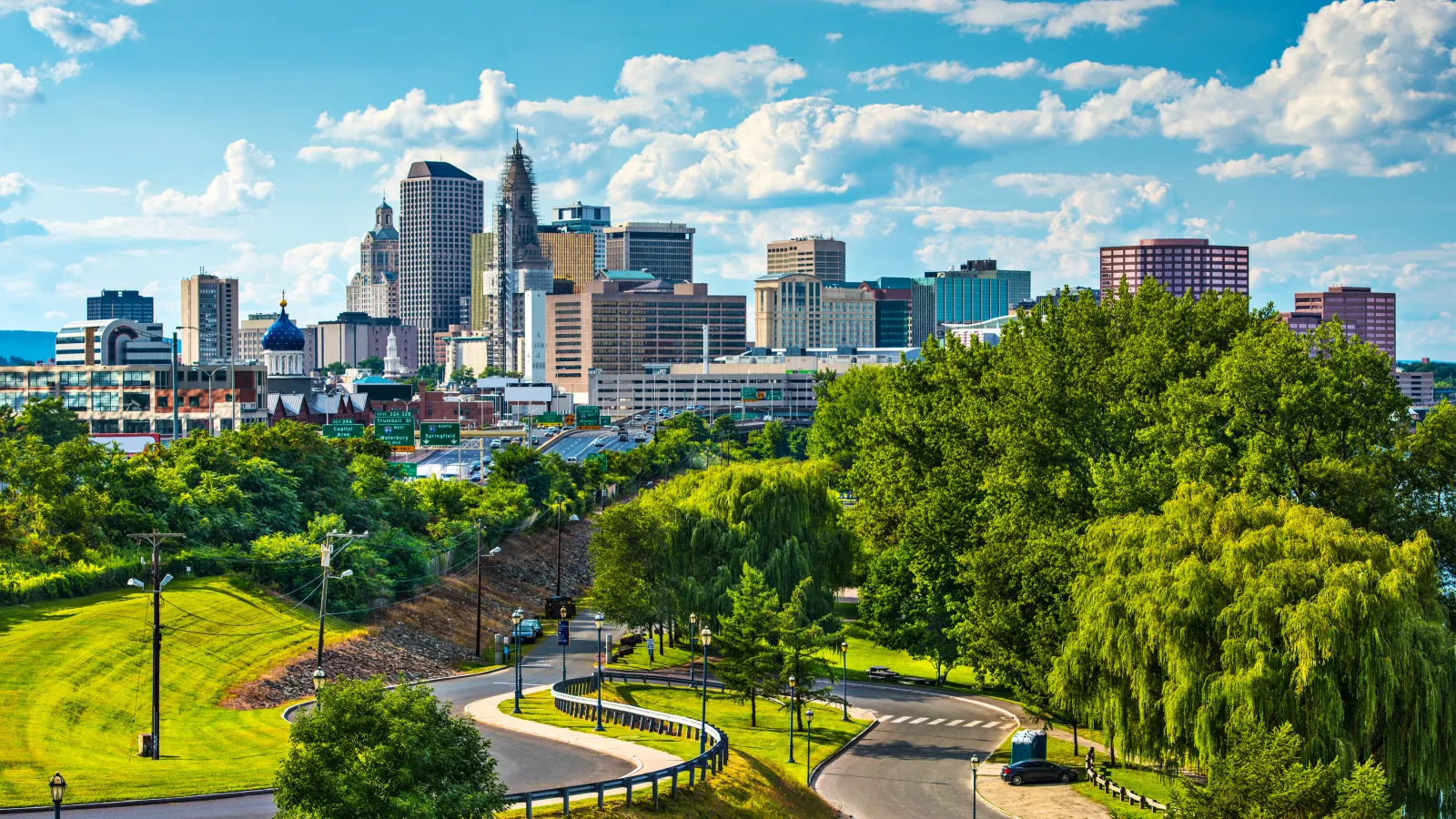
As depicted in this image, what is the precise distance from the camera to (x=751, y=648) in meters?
57.3

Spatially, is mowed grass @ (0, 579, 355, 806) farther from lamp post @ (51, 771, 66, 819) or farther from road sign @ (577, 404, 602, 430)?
road sign @ (577, 404, 602, 430)

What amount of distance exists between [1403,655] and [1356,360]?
54.3ft

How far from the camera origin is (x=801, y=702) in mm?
58625

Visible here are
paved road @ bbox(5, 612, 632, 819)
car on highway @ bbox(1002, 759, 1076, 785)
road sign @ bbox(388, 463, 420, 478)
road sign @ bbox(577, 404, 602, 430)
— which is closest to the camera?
paved road @ bbox(5, 612, 632, 819)

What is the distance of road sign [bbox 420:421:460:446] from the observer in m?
118

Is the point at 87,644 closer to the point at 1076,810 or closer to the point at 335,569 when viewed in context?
the point at 335,569

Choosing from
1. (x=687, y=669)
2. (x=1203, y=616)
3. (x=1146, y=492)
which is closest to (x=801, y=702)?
(x=687, y=669)

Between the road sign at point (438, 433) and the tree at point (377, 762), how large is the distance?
299ft

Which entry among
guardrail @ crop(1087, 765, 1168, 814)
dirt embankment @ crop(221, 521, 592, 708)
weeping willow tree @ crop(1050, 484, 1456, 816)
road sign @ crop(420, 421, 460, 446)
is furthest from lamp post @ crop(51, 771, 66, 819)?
road sign @ crop(420, 421, 460, 446)

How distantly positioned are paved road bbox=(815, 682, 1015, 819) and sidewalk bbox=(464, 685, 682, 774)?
7929 millimetres

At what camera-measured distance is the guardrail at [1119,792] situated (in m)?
47.2

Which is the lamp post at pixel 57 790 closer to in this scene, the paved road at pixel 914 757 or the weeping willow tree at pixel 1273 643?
the paved road at pixel 914 757

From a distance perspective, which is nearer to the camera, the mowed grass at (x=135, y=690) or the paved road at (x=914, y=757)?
the mowed grass at (x=135, y=690)

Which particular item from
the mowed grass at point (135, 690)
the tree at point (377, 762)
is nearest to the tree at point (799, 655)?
the mowed grass at point (135, 690)
